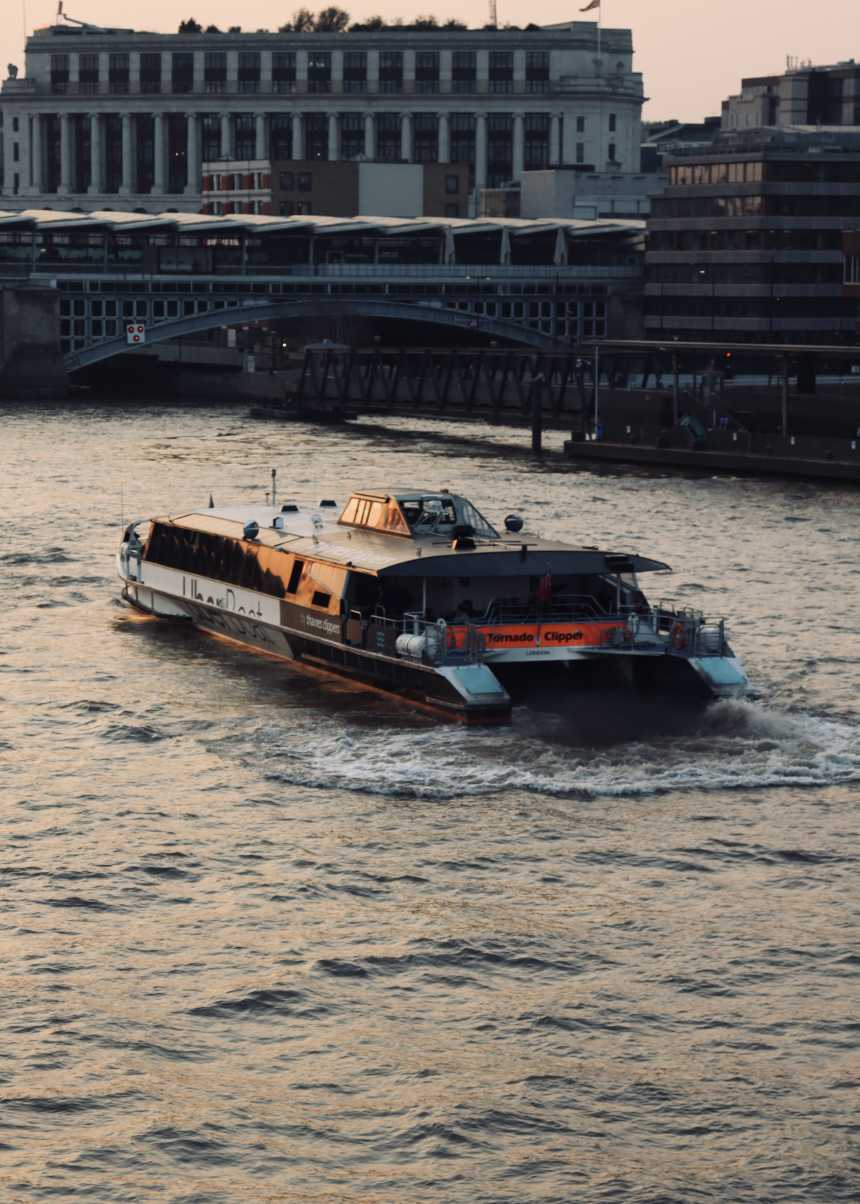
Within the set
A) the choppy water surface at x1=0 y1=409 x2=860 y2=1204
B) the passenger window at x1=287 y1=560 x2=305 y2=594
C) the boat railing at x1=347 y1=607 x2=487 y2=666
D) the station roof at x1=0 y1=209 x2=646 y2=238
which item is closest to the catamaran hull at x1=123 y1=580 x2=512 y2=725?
the boat railing at x1=347 y1=607 x2=487 y2=666

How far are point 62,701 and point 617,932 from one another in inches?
708

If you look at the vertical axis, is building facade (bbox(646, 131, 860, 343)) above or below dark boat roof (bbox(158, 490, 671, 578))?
above

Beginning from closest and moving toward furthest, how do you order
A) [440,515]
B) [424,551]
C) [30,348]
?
Result: [424,551] < [440,515] < [30,348]

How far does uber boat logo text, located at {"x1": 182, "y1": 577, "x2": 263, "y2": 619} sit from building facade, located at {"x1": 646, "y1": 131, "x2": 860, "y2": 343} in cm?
10908

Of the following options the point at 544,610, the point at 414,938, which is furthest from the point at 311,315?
the point at 414,938

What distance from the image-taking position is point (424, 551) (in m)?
45.5

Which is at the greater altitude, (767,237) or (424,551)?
(767,237)

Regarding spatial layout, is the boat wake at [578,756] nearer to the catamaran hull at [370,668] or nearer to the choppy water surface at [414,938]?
the choppy water surface at [414,938]

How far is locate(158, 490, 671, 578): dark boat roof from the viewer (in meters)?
44.1

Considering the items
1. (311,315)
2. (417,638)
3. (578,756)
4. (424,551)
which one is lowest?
(578,756)

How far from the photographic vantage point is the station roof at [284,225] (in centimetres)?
16312

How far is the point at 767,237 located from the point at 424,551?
116309mm

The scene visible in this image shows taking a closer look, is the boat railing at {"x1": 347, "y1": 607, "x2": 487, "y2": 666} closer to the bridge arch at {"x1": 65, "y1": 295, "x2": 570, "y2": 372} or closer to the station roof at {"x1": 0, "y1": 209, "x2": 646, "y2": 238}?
the bridge arch at {"x1": 65, "y1": 295, "x2": 570, "y2": 372}

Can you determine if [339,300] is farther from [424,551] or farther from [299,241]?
[424,551]
